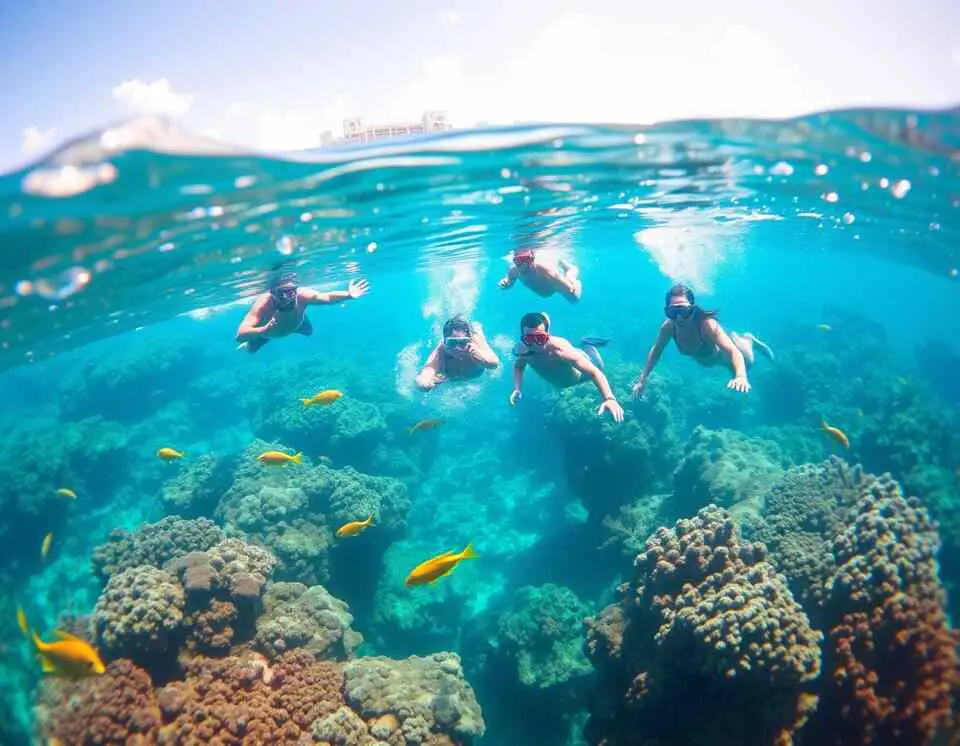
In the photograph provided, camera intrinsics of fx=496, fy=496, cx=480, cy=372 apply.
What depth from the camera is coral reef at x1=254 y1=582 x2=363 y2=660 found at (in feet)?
25.8

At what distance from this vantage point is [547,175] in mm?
13219

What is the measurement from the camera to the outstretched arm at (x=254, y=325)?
10344 millimetres

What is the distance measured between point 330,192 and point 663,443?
38.7 ft

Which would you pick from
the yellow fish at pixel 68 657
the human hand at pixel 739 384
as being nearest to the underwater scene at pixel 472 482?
the yellow fish at pixel 68 657

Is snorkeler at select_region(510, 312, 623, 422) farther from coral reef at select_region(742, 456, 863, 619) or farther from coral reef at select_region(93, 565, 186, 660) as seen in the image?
coral reef at select_region(93, 565, 186, 660)

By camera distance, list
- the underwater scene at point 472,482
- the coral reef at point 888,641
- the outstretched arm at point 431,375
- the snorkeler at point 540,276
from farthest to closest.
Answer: the snorkeler at point 540,276
the outstretched arm at point 431,375
the underwater scene at point 472,482
the coral reef at point 888,641

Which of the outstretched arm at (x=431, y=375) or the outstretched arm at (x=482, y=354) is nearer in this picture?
the outstretched arm at (x=431, y=375)

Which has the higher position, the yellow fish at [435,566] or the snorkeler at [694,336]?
the snorkeler at [694,336]

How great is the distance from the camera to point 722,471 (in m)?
11.8

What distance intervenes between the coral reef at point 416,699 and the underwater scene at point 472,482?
47mm

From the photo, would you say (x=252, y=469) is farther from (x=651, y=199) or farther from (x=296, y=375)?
(x=651, y=199)

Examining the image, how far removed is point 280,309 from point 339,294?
132 centimetres

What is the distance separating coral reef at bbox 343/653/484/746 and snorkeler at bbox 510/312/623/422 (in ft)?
15.0

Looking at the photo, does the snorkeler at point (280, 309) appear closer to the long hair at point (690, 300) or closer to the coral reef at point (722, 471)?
the long hair at point (690, 300)
